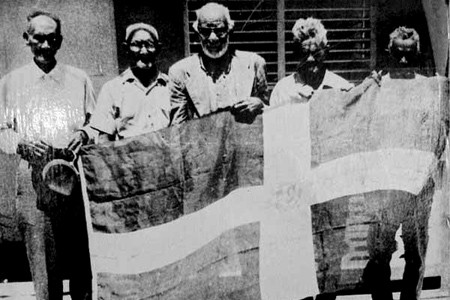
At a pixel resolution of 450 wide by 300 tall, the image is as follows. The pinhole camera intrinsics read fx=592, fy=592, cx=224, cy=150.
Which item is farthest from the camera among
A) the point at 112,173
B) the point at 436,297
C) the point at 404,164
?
the point at 436,297

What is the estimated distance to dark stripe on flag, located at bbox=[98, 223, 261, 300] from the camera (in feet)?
11.7

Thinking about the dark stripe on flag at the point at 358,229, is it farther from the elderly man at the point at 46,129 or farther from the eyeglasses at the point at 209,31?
the elderly man at the point at 46,129

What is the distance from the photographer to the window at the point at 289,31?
12.2 ft

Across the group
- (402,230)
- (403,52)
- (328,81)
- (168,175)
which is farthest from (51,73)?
(402,230)

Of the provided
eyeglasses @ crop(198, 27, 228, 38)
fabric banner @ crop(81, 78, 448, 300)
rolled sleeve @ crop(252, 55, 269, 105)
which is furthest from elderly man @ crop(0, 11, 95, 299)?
rolled sleeve @ crop(252, 55, 269, 105)

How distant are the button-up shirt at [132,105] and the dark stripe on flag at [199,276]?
814 millimetres

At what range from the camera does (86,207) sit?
3557 mm

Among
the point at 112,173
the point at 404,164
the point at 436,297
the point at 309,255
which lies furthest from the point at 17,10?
the point at 436,297

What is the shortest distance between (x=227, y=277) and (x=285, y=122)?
1011mm

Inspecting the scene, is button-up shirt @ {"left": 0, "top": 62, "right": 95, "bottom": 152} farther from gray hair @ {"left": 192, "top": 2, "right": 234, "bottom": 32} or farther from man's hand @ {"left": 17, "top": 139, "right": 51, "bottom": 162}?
gray hair @ {"left": 192, "top": 2, "right": 234, "bottom": 32}

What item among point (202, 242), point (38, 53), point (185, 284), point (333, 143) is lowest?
point (185, 284)

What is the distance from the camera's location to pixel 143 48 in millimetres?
3520

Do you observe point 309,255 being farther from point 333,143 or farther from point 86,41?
point 86,41

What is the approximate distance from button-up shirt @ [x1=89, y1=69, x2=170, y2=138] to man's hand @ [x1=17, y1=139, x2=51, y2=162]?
1.08ft
